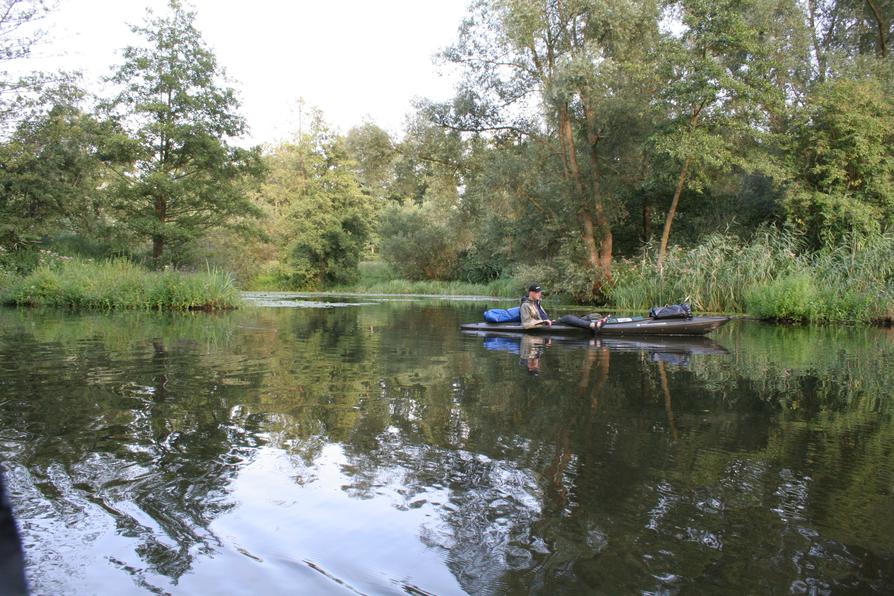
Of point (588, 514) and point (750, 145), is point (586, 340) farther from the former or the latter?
point (750, 145)

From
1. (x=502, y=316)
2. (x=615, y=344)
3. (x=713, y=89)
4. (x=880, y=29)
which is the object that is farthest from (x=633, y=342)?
(x=880, y=29)

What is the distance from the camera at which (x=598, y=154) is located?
77.6 feet

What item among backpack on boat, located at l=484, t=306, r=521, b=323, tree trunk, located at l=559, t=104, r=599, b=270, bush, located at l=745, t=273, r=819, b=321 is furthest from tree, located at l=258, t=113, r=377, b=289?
backpack on boat, located at l=484, t=306, r=521, b=323

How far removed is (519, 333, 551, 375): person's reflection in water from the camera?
27.9ft

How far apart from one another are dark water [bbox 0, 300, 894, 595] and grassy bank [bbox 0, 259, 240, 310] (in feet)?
34.0

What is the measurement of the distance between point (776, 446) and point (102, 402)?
5.19 meters

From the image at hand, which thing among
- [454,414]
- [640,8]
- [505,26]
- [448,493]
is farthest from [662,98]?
[448,493]

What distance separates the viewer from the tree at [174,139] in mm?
22578

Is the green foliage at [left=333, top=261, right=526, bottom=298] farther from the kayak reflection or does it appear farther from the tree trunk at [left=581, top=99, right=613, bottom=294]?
the kayak reflection

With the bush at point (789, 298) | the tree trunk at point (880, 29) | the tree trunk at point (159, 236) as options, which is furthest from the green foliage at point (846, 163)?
the tree trunk at point (159, 236)

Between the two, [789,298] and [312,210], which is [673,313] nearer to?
[789,298]

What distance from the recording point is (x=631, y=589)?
2.54 meters

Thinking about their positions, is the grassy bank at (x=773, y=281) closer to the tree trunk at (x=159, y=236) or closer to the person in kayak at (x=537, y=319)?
the person in kayak at (x=537, y=319)

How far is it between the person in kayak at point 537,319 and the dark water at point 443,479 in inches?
171
